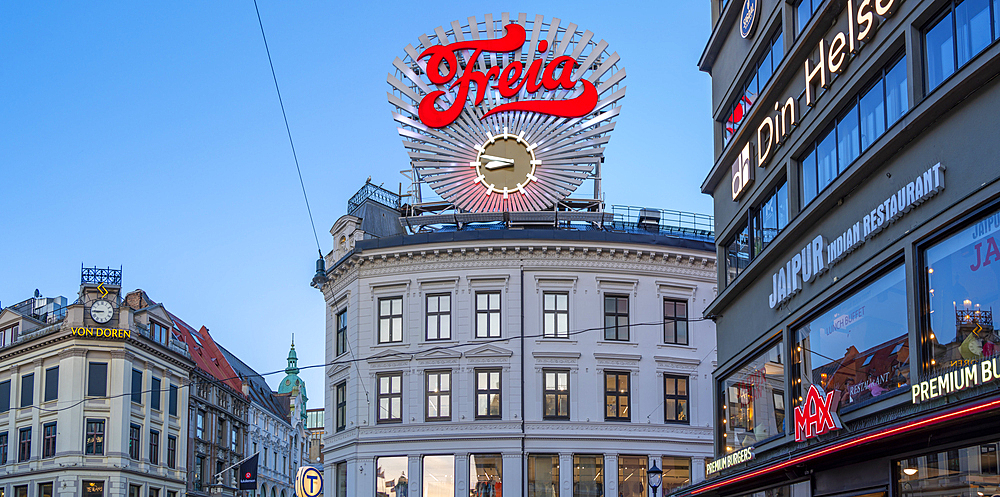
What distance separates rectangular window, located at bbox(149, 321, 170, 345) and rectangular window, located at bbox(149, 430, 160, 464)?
6037 millimetres

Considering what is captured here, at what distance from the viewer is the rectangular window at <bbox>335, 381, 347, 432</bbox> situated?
47062mm

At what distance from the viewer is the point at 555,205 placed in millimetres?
48094

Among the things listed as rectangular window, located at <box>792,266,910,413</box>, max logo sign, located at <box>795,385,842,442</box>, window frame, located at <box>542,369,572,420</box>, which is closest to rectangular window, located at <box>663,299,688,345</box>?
window frame, located at <box>542,369,572,420</box>

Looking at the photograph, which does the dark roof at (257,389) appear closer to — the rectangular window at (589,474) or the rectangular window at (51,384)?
the rectangular window at (51,384)

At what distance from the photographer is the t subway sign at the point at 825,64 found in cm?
2006

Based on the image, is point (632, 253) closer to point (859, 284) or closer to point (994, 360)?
point (859, 284)

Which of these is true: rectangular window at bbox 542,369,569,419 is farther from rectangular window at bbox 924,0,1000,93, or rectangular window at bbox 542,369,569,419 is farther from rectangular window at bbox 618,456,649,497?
rectangular window at bbox 924,0,1000,93

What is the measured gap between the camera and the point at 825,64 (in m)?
22.6

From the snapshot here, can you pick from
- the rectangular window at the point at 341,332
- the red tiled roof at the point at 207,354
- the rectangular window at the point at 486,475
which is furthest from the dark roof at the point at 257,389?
the rectangular window at the point at 486,475

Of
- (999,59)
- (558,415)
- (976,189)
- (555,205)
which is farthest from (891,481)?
(555,205)

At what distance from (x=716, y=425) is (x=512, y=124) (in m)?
21.8

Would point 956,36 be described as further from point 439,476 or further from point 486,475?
point 439,476

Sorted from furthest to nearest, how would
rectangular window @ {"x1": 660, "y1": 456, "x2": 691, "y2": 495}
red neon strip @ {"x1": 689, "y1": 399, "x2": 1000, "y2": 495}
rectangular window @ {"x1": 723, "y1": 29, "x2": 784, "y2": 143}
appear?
rectangular window @ {"x1": 660, "y1": 456, "x2": 691, "y2": 495} < rectangular window @ {"x1": 723, "y1": 29, "x2": 784, "y2": 143} < red neon strip @ {"x1": 689, "y1": 399, "x2": 1000, "y2": 495}

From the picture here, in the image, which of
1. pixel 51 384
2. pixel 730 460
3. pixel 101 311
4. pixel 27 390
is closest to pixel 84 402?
pixel 51 384
